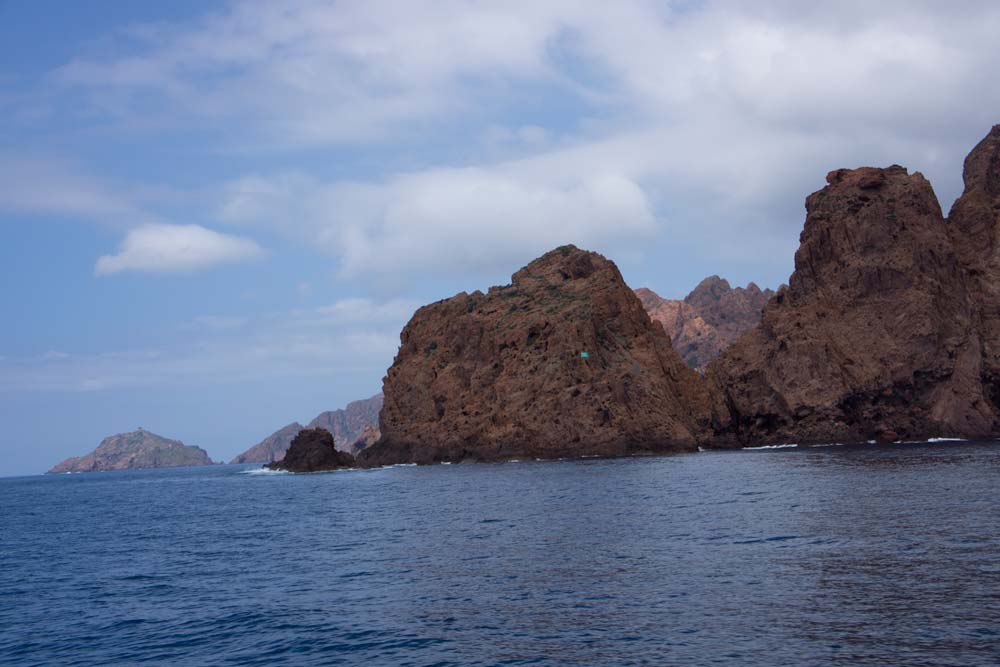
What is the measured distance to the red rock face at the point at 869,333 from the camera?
113m

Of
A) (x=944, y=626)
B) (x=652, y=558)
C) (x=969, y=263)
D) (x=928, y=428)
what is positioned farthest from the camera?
(x=969, y=263)

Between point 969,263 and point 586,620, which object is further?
point 969,263

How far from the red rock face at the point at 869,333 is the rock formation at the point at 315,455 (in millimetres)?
72111

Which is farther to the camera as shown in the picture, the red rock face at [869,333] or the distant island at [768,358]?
the distant island at [768,358]

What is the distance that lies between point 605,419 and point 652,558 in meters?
98.0

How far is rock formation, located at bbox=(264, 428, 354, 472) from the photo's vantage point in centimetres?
15462

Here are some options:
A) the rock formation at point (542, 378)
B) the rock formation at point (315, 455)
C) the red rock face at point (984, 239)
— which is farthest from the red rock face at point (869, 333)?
the rock formation at point (315, 455)

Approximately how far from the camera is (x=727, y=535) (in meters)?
40.3

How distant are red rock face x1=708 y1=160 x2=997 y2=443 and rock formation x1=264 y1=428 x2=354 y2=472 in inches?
2839

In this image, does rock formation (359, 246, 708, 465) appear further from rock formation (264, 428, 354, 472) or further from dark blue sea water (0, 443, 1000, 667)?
dark blue sea water (0, 443, 1000, 667)

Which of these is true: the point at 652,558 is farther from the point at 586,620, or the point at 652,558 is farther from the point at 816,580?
the point at 586,620

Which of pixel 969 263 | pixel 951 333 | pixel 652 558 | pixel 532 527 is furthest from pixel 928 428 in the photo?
pixel 652 558

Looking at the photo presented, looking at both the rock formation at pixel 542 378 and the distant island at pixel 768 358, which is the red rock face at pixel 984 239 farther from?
the rock formation at pixel 542 378

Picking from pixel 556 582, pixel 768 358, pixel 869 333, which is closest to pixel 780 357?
pixel 768 358
